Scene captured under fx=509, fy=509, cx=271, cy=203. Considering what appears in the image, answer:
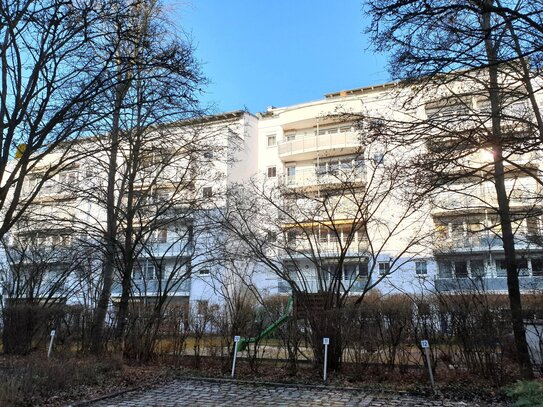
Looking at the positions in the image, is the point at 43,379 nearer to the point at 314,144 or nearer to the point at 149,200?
the point at 149,200

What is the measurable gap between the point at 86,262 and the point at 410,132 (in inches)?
568

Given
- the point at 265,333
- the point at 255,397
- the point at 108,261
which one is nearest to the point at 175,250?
the point at 108,261

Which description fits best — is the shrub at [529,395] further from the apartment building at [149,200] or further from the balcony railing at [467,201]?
the apartment building at [149,200]

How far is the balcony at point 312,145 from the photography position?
125 ft

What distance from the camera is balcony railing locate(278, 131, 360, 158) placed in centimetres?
3832

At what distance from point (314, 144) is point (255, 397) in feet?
105

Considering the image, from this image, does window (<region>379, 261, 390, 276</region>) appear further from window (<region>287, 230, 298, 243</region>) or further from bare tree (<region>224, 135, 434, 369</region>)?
window (<region>287, 230, 298, 243</region>)

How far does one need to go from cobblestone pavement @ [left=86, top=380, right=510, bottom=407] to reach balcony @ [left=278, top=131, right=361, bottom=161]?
88.0ft

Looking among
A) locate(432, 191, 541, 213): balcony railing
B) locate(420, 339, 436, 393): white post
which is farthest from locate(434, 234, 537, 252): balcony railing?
locate(420, 339, 436, 393): white post

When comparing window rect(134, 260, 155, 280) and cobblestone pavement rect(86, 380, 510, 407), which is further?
window rect(134, 260, 155, 280)

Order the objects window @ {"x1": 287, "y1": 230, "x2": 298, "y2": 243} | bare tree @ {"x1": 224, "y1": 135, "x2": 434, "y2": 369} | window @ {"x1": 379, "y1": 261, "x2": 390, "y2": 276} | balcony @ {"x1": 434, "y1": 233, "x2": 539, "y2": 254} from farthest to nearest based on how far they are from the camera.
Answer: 1. balcony @ {"x1": 434, "y1": 233, "x2": 539, "y2": 254}
2. window @ {"x1": 287, "y1": 230, "x2": 298, "y2": 243}
3. window @ {"x1": 379, "y1": 261, "x2": 390, "y2": 276}
4. bare tree @ {"x1": 224, "y1": 135, "x2": 434, "y2": 369}

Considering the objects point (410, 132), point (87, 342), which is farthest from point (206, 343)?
point (410, 132)

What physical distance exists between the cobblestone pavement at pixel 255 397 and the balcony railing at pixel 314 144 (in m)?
27.1

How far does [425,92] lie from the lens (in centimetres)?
975
